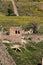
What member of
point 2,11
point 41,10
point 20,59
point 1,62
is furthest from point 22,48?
point 41,10

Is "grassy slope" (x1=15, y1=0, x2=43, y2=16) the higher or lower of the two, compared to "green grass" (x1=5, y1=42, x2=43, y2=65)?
lower

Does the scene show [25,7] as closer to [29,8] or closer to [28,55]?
[29,8]

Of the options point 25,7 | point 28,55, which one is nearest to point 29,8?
point 25,7

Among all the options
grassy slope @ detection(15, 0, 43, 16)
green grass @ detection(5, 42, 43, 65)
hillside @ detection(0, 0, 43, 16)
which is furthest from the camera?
grassy slope @ detection(15, 0, 43, 16)

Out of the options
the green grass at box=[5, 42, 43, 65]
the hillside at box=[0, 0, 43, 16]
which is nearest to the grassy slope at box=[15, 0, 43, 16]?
the hillside at box=[0, 0, 43, 16]

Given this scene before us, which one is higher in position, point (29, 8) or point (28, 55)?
point (28, 55)

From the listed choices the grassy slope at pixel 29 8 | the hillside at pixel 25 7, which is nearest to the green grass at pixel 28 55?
the hillside at pixel 25 7

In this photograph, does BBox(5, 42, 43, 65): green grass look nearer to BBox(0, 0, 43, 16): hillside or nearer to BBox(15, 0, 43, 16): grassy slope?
BBox(0, 0, 43, 16): hillside

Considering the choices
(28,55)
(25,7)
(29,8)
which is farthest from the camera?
(29,8)
